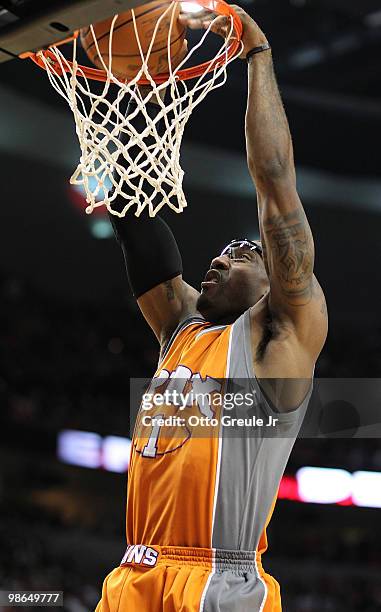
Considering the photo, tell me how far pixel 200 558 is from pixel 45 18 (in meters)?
1.72

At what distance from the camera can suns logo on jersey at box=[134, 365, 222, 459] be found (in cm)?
296

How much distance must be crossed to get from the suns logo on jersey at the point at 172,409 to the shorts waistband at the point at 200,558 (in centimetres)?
32

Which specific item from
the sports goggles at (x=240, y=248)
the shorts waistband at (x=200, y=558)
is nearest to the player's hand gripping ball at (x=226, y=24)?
the sports goggles at (x=240, y=248)

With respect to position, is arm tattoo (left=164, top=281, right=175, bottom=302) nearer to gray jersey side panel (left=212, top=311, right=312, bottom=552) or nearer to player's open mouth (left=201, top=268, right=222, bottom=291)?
player's open mouth (left=201, top=268, right=222, bottom=291)

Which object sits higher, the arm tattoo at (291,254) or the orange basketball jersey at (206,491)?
the arm tattoo at (291,254)

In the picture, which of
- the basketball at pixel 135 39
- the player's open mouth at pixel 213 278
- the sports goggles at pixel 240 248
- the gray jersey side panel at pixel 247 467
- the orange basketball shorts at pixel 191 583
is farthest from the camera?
the sports goggles at pixel 240 248

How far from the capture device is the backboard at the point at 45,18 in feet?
6.93

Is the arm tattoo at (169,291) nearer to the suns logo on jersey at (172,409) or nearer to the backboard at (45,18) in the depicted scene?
the suns logo on jersey at (172,409)

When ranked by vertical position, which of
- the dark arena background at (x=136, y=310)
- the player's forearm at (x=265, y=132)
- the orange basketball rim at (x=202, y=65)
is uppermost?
the orange basketball rim at (x=202, y=65)

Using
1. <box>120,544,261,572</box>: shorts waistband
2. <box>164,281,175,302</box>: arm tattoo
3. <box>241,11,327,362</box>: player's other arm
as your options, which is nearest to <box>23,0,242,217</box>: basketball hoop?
<box>241,11,327,362</box>: player's other arm

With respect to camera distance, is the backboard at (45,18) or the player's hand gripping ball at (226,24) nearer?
the backboard at (45,18)

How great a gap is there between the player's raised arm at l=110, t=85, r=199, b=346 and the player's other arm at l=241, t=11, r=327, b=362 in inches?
26.1

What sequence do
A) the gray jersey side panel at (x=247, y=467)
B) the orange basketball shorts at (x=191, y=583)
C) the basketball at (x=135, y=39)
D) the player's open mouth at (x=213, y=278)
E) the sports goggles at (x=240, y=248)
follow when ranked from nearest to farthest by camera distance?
the orange basketball shorts at (x=191, y=583) → the gray jersey side panel at (x=247, y=467) → the basketball at (x=135, y=39) → the player's open mouth at (x=213, y=278) → the sports goggles at (x=240, y=248)

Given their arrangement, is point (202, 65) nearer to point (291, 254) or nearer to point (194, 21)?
point (194, 21)
